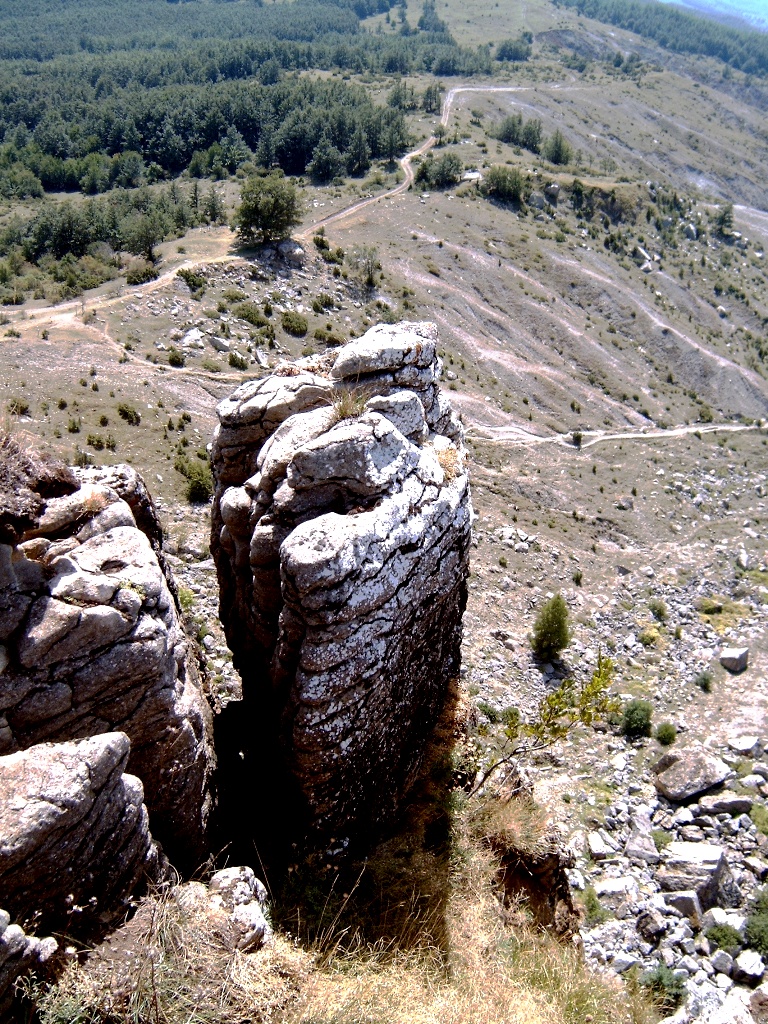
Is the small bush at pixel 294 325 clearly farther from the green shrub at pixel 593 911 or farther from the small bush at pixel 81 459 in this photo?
the green shrub at pixel 593 911

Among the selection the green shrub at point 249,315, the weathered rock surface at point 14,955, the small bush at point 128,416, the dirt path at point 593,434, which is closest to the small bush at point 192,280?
the green shrub at point 249,315

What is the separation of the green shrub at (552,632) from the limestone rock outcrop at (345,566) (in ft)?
53.1

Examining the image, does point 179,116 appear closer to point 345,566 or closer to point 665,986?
point 345,566

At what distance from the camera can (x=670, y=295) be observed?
8688 centimetres

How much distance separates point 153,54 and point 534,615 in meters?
198

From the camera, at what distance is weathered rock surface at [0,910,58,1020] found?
6445 mm

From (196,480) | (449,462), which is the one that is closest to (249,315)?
(196,480)

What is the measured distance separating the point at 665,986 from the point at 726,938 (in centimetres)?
330

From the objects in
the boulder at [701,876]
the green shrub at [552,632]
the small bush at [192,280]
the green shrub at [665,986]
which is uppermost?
the small bush at [192,280]

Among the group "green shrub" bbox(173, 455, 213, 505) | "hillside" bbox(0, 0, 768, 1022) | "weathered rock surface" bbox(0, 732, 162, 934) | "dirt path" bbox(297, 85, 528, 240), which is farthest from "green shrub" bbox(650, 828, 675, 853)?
"dirt path" bbox(297, 85, 528, 240)

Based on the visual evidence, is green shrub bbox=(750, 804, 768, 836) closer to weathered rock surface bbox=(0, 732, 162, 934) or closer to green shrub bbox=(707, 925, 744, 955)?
green shrub bbox=(707, 925, 744, 955)

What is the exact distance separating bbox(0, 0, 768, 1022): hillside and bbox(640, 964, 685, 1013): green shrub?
67 centimetres

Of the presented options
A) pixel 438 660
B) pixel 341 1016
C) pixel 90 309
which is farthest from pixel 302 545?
pixel 90 309

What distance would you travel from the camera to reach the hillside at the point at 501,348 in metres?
24.1
